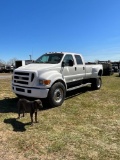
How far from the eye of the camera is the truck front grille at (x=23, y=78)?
23.2 feet

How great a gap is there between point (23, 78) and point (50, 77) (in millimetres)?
978

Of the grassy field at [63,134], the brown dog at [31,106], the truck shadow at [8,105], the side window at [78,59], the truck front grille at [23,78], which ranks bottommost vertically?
the grassy field at [63,134]

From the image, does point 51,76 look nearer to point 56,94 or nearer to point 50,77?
point 50,77

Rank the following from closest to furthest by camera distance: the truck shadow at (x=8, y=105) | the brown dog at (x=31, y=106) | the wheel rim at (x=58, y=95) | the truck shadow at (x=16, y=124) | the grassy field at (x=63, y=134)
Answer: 1. the grassy field at (x=63, y=134)
2. the truck shadow at (x=16, y=124)
3. the brown dog at (x=31, y=106)
4. the truck shadow at (x=8, y=105)
5. the wheel rim at (x=58, y=95)

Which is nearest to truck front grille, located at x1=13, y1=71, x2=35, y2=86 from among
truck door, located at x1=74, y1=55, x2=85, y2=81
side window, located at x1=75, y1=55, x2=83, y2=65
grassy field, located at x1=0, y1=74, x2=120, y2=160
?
grassy field, located at x1=0, y1=74, x2=120, y2=160

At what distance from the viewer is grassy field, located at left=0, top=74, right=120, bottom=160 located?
12.6 ft

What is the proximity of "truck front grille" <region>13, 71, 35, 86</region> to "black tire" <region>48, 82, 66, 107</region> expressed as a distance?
0.82 metres

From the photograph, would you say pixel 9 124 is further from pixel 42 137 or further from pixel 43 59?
pixel 43 59

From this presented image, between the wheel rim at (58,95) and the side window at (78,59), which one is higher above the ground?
the side window at (78,59)

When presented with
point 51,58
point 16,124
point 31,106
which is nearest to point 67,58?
point 51,58

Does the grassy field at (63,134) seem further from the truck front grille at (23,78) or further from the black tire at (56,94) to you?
the truck front grille at (23,78)

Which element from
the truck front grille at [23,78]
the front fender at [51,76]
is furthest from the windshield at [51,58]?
the truck front grille at [23,78]

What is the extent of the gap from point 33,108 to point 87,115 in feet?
5.96

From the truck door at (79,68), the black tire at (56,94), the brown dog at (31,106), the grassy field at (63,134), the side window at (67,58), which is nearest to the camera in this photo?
the grassy field at (63,134)
